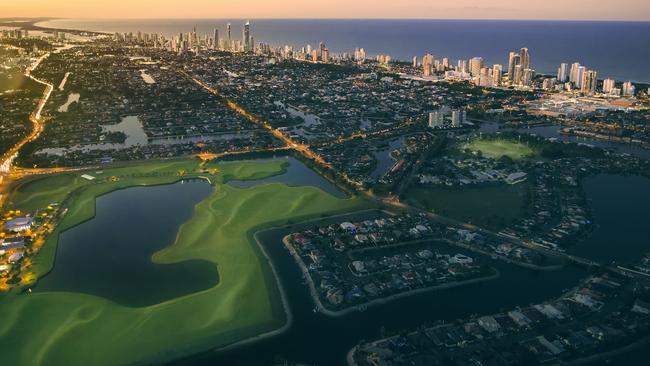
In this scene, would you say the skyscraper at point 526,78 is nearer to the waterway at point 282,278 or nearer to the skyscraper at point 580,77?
the skyscraper at point 580,77

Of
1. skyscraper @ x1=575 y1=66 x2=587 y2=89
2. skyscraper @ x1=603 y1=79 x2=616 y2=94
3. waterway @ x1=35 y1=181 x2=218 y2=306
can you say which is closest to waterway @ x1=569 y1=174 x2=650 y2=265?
waterway @ x1=35 y1=181 x2=218 y2=306

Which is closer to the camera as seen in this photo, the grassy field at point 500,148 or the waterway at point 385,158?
the waterway at point 385,158

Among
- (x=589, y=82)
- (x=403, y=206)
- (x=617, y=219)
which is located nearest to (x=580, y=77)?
(x=589, y=82)

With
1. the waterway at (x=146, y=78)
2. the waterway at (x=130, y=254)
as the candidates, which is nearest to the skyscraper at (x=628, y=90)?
the waterway at (x=130, y=254)

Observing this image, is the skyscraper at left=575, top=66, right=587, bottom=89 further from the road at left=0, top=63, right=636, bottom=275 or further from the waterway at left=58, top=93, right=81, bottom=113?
the waterway at left=58, top=93, right=81, bottom=113

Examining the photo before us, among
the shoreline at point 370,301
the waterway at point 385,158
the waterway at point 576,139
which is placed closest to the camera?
the shoreline at point 370,301

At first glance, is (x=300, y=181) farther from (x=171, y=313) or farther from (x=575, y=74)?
(x=575, y=74)
